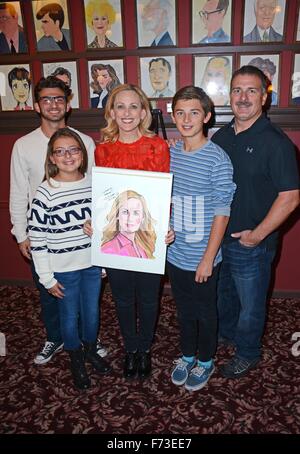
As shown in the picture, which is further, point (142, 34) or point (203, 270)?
point (142, 34)

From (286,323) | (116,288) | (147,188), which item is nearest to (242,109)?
(147,188)

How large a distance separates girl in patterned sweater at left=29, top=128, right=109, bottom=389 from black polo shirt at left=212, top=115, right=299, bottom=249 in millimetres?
759

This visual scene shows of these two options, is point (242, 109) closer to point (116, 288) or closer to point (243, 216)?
point (243, 216)

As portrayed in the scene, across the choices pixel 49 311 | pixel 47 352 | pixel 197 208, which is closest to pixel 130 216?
pixel 197 208

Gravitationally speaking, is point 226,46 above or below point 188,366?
above

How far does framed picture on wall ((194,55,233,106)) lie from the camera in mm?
2732

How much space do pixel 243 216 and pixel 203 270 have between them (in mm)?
370

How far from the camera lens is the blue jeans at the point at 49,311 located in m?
2.33

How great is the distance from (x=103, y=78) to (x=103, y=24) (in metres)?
0.36

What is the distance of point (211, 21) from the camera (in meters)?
2.66

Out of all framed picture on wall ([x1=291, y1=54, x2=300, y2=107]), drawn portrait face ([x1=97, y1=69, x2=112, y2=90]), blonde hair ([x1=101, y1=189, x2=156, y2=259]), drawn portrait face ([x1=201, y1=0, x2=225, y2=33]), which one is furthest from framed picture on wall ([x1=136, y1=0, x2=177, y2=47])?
blonde hair ([x1=101, y1=189, x2=156, y2=259])

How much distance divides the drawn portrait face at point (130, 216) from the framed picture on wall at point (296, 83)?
1620 mm

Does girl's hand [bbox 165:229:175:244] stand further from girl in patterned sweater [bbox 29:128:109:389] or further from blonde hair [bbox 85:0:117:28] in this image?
blonde hair [bbox 85:0:117:28]
